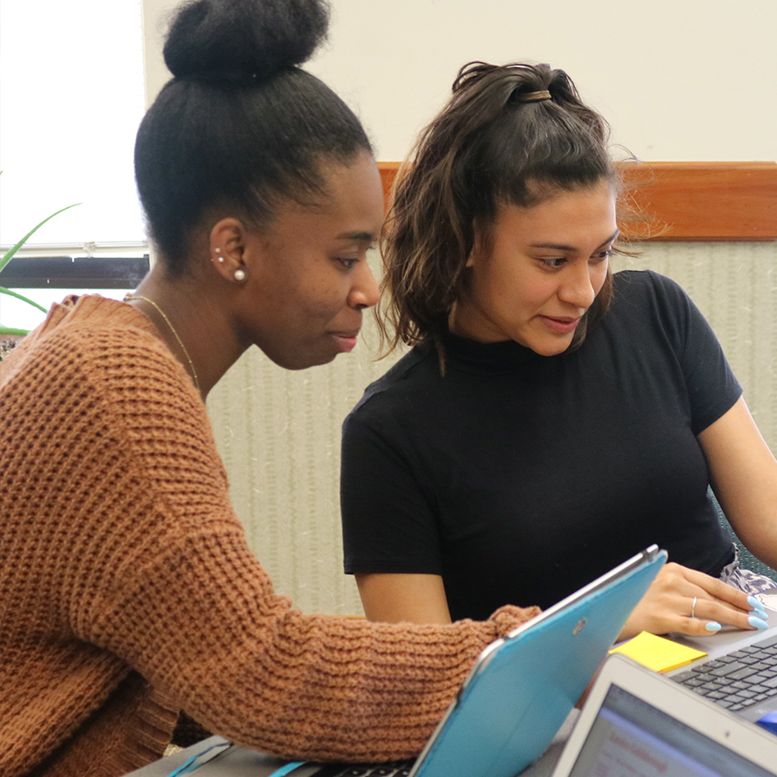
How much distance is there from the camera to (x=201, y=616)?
0.64 meters

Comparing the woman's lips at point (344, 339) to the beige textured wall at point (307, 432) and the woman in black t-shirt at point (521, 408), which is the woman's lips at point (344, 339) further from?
the beige textured wall at point (307, 432)

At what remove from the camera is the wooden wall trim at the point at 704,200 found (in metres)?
1.73

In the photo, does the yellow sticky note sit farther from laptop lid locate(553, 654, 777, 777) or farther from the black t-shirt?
laptop lid locate(553, 654, 777, 777)

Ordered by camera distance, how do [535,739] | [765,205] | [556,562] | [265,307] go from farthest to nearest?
[765,205]
[556,562]
[265,307]
[535,739]

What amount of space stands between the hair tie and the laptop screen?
79 cm

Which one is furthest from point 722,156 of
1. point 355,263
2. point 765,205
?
point 355,263

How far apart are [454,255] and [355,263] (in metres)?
0.31

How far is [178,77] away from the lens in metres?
0.86

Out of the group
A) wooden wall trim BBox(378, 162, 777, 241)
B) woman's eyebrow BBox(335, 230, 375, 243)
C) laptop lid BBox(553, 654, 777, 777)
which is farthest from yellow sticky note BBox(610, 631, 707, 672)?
wooden wall trim BBox(378, 162, 777, 241)

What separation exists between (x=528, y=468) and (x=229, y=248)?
493 mm

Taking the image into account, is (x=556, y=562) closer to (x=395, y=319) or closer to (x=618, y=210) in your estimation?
(x=395, y=319)

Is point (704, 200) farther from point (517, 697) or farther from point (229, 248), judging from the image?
point (517, 697)

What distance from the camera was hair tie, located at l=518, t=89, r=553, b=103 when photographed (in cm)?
112

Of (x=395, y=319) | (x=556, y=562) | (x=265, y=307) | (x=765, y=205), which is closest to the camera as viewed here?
(x=265, y=307)
